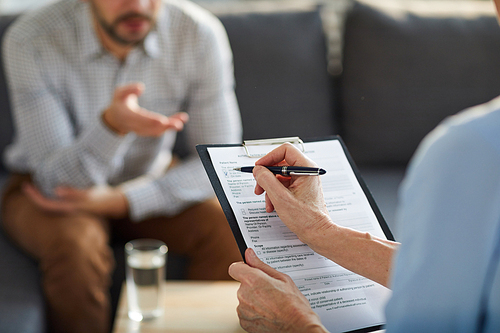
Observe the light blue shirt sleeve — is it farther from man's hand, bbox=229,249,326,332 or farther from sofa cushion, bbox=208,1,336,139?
sofa cushion, bbox=208,1,336,139

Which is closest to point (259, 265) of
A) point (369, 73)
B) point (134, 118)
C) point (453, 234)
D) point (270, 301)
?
point (270, 301)

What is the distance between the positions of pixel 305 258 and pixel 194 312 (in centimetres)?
37

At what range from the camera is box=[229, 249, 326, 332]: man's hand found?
0.58 meters

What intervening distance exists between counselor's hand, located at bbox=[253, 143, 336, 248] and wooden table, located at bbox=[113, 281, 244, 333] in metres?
0.32

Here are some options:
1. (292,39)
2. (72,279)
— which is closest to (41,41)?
(72,279)

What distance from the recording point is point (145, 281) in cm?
93

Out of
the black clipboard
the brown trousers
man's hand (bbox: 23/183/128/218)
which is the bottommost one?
the brown trousers

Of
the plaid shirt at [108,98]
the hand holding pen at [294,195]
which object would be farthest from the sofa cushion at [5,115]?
the hand holding pen at [294,195]

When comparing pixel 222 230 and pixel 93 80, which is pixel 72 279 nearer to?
pixel 222 230

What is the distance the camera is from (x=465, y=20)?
5.66 ft

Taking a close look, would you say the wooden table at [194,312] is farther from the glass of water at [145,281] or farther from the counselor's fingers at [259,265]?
the counselor's fingers at [259,265]

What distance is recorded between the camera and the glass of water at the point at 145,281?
92cm

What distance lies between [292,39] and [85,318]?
3.58 feet

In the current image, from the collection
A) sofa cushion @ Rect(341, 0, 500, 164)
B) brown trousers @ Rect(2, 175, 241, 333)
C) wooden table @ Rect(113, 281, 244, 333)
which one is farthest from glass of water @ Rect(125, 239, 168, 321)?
sofa cushion @ Rect(341, 0, 500, 164)
